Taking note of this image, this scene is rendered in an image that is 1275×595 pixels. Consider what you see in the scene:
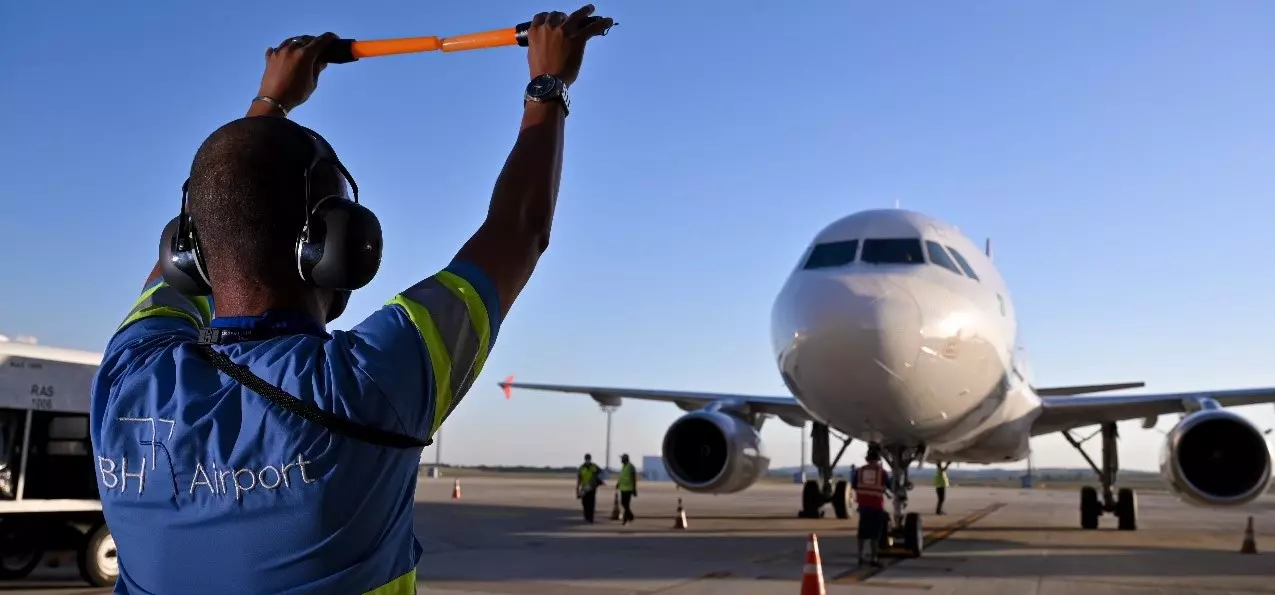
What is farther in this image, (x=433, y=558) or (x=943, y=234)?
(x=943, y=234)

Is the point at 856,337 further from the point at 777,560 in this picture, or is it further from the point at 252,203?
the point at 252,203

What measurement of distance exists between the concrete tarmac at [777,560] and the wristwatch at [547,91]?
590cm

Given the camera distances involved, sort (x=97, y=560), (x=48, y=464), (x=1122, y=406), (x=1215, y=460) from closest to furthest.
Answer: (x=97, y=560) → (x=48, y=464) → (x=1215, y=460) → (x=1122, y=406)

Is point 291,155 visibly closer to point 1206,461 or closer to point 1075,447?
point 1206,461

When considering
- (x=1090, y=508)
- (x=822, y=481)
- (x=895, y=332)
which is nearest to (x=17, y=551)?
(x=895, y=332)

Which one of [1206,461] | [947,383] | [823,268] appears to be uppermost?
[823,268]

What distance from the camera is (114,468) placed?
1128mm

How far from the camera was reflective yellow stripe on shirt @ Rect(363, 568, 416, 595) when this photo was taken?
3.69 feet

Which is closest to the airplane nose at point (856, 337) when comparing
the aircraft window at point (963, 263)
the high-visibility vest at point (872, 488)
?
the high-visibility vest at point (872, 488)

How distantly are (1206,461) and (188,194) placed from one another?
11832 millimetres

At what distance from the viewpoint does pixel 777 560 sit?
9.30 metres

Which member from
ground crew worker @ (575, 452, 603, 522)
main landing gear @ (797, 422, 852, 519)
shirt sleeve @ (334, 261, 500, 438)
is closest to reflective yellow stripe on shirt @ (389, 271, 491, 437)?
shirt sleeve @ (334, 261, 500, 438)

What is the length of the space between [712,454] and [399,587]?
11.5m

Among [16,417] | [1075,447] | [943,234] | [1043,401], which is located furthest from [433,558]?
[1075,447]
